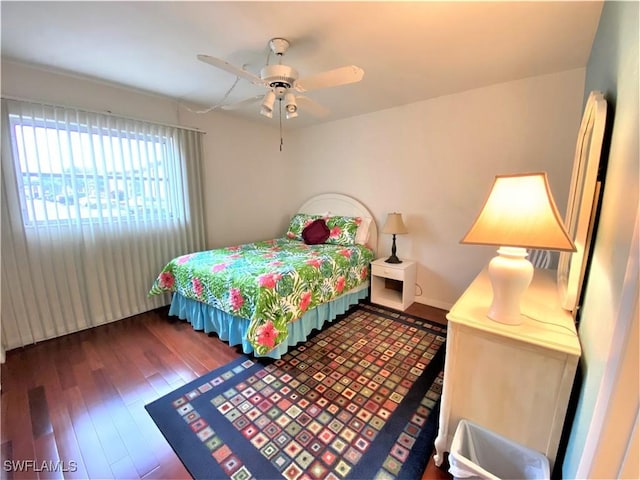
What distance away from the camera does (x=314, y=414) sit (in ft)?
5.27

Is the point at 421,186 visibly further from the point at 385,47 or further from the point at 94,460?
the point at 94,460

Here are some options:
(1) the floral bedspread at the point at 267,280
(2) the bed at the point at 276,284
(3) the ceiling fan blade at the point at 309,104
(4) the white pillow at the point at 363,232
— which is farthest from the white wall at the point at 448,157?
(3) the ceiling fan blade at the point at 309,104

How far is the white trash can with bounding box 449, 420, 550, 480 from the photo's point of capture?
3.42 feet

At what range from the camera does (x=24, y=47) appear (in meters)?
1.90

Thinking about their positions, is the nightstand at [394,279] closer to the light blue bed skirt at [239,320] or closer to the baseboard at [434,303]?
the baseboard at [434,303]

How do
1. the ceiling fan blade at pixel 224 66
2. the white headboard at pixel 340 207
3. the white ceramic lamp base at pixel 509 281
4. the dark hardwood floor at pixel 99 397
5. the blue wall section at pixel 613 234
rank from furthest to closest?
the white headboard at pixel 340 207, the ceiling fan blade at pixel 224 66, the dark hardwood floor at pixel 99 397, the white ceramic lamp base at pixel 509 281, the blue wall section at pixel 613 234

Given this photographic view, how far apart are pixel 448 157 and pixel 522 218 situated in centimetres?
207

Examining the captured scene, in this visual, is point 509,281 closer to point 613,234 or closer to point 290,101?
point 613,234

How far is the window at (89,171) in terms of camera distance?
221 centimetres

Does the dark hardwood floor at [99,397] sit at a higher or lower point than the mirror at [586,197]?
lower

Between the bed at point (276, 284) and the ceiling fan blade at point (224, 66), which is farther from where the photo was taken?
the bed at point (276, 284)

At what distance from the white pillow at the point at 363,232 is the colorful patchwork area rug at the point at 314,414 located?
1369 millimetres

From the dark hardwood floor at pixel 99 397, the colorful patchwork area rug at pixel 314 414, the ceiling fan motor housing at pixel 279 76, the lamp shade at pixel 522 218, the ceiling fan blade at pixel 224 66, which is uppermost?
the ceiling fan motor housing at pixel 279 76

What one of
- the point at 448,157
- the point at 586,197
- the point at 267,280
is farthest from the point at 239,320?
the point at 448,157
